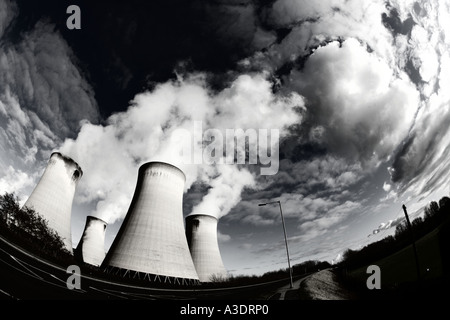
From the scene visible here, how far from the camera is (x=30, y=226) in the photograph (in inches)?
718

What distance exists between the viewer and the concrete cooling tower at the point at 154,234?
18.3 m

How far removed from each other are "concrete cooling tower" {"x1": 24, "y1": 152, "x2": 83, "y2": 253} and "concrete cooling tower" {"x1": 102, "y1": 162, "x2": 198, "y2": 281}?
17.3ft

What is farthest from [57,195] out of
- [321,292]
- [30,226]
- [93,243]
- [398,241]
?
[398,241]

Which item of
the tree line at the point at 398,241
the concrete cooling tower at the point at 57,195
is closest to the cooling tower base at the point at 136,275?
the concrete cooling tower at the point at 57,195

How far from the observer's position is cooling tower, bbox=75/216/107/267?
3119 cm

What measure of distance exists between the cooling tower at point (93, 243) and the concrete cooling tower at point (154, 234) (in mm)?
15170

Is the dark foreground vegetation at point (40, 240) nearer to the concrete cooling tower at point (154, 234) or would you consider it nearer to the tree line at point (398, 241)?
the concrete cooling tower at point (154, 234)

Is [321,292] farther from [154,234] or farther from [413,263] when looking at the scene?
[413,263]

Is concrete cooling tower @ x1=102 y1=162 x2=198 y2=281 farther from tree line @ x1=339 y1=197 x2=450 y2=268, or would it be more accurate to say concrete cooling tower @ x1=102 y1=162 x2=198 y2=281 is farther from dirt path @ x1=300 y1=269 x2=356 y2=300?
tree line @ x1=339 y1=197 x2=450 y2=268

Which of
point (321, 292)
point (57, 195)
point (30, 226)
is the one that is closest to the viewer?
point (321, 292)

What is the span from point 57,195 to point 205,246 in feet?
52.7

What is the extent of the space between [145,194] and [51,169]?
9.10m
